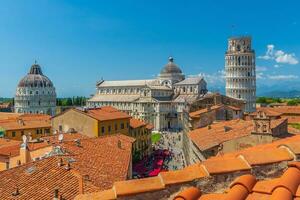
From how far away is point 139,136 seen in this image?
62.7 m

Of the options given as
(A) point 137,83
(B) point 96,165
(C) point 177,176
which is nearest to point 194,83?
(A) point 137,83

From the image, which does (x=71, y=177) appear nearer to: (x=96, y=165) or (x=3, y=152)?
(x=96, y=165)

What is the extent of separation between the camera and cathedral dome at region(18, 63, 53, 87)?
154875 millimetres

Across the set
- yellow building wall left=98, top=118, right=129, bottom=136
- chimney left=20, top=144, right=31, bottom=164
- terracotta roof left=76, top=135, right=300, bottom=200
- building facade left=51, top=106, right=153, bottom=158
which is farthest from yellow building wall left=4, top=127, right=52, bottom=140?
terracotta roof left=76, top=135, right=300, bottom=200

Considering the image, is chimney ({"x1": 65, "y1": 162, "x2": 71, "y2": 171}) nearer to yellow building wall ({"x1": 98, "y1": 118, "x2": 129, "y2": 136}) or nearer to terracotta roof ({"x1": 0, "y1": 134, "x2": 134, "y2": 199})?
terracotta roof ({"x1": 0, "y1": 134, "x2": 134, "y2": 199})

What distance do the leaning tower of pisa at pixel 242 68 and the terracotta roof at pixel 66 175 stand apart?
107 m

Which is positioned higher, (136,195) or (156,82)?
(156,82)

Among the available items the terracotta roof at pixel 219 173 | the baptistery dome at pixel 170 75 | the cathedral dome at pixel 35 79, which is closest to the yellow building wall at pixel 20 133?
the terracotta roof at pixel 219 173

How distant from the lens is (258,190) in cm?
615

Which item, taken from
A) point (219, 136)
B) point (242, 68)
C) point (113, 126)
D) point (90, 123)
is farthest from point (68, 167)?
point (242, 68)

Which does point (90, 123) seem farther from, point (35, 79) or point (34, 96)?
point (35, 79)

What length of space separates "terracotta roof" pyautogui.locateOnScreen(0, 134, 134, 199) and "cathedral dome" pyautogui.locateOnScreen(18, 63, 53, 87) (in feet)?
460

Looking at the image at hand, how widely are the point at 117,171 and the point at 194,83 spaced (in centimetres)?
10507

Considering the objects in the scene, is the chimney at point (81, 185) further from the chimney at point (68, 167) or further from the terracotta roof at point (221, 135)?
the terracotta roof at point (221, 135)
